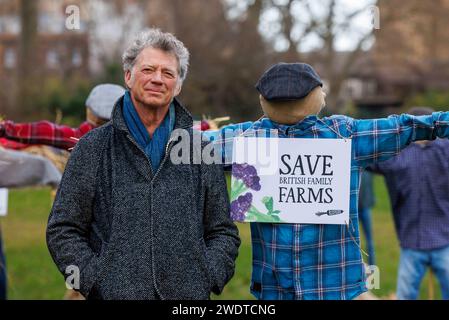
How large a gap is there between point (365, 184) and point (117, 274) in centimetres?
658

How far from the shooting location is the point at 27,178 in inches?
216

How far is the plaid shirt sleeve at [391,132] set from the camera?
3.68 meters

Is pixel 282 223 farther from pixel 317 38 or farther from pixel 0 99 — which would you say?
pixel 0 99

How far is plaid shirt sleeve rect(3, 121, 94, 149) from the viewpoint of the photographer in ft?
16.2

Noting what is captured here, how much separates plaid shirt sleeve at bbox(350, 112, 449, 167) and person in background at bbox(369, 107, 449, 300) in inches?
101

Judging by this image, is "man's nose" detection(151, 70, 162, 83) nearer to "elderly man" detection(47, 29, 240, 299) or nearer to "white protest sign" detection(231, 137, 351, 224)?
"elderly man" detection(47, 29, 240, 299)

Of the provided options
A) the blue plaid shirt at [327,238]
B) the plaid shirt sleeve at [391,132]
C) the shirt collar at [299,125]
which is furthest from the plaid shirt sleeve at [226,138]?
the plaid shirt sleeve at [391,132]

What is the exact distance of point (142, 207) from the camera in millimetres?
3240

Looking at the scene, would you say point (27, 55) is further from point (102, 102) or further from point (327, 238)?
point (327, 238)

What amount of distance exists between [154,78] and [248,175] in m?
0.73

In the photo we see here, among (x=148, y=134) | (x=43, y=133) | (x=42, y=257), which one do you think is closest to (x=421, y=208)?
(x=43, y=133)

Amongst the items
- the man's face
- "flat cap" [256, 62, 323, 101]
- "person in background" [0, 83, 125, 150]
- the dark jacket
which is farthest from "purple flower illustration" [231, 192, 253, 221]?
"person in background" [0, 83, 125, 150]

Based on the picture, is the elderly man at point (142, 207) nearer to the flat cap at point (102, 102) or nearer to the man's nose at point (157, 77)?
the man's nose at point (157, 77)

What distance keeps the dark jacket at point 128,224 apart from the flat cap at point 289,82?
0.61 meters
